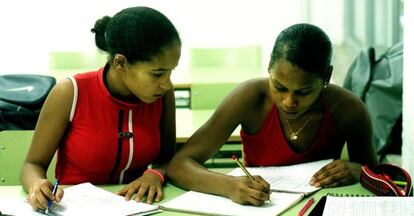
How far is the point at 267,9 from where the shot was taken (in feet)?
18.0

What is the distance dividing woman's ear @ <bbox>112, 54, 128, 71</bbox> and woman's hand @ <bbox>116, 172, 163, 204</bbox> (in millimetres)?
346

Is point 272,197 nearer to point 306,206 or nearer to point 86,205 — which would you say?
point 306,206

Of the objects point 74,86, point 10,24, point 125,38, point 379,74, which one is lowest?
point 379,74

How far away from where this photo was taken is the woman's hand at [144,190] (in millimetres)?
1823

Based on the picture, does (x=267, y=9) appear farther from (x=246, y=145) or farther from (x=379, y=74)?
(x=246, y=145)

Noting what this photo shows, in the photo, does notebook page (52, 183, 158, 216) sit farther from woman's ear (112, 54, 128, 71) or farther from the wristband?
woman's ear (112, 54, 128, 71)

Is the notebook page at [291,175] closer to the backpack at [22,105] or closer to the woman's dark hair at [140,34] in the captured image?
the woman's dark hair at [140,34]

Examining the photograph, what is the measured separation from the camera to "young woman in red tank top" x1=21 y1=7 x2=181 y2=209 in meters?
1.90

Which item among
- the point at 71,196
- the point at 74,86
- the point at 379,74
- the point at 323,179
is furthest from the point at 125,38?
the point at 379,74

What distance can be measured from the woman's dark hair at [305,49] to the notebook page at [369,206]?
405 mm

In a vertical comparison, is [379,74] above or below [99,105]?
below

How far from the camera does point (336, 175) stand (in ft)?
6.30

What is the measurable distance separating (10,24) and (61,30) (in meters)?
0.41

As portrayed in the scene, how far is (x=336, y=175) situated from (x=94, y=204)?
71cm
